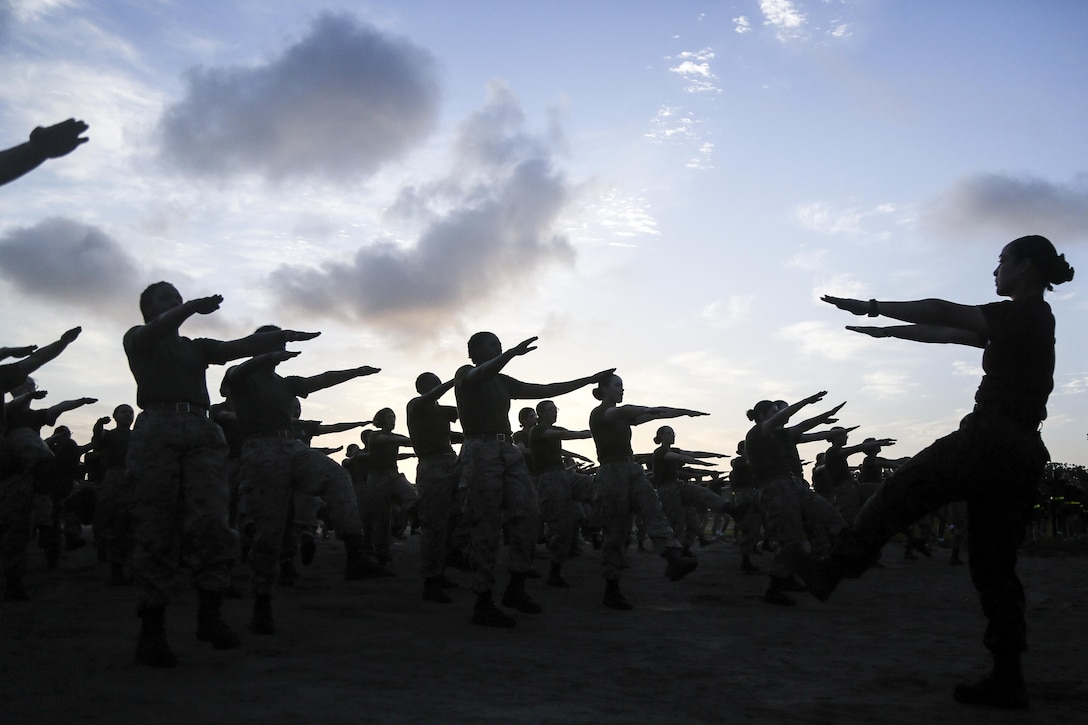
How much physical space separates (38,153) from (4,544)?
5.92 m

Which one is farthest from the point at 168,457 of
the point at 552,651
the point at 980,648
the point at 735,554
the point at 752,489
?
the point at 735,554

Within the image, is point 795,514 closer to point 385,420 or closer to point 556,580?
point 556,580

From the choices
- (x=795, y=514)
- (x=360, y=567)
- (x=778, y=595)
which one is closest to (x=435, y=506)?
(x=360, y=567)

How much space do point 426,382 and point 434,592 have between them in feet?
10.1

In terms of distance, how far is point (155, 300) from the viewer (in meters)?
5.88

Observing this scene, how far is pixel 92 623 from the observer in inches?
271

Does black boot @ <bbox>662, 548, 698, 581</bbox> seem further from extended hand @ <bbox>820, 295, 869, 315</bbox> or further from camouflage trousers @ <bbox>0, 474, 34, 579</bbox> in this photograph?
camouflage trousers @ <bbox>0, 474, 34, 579</bbox>

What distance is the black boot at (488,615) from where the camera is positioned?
7043 millimetres

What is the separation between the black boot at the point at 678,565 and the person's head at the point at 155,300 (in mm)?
4834

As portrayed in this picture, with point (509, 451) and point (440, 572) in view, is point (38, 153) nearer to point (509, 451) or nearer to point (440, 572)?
point (509, 451)

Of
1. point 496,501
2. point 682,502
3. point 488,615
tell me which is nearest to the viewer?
point 488,615

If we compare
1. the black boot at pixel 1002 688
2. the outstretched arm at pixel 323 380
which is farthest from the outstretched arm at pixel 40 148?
the black boot at pixel 1002 688

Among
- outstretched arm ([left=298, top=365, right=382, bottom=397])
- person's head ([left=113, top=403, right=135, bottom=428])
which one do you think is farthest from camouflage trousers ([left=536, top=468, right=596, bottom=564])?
person's head ([left=113, top=403, right=135, bottom=428])

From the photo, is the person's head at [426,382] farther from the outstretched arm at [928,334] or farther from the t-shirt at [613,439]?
the outstretched arm at [928,334]
